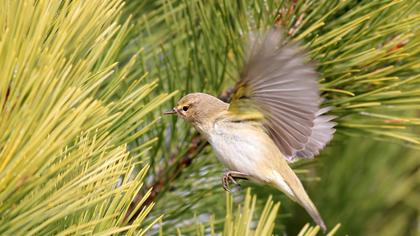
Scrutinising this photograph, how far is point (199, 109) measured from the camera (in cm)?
127

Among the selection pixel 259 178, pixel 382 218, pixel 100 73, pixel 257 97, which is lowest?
pixel 382 218

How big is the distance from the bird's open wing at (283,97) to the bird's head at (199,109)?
31mm

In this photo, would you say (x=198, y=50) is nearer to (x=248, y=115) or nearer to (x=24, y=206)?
(x=248, y=115)

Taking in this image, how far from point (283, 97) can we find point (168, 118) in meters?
0.26

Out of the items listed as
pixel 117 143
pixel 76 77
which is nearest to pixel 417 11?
pixel 117 143

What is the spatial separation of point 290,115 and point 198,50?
0.59 ft

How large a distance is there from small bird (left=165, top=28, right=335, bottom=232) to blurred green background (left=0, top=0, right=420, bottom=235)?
1.4 inches

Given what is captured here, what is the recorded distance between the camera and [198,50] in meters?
1.30

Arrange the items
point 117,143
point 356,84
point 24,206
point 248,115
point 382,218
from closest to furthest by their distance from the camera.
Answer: point 24,206 < point 117,143 < point 356,84 < point 248,115 < point 382,218

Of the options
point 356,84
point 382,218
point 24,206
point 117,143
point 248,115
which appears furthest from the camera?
point 382,218

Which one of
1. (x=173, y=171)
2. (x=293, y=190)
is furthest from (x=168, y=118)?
(x=293, y=190)

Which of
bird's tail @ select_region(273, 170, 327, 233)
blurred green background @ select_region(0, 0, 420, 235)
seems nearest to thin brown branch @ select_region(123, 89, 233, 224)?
blurred green background @ select_region(0, 0, 420, 235)

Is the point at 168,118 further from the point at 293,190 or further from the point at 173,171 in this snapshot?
the point at 293,190

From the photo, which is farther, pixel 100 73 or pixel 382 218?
pixel 382 218
